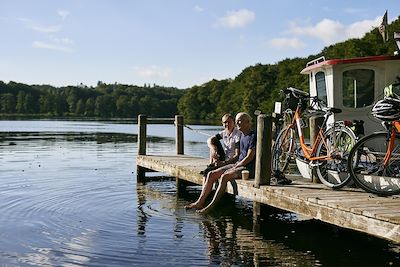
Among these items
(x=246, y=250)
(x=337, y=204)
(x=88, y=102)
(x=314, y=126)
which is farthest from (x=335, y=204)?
(x=88, y=102)

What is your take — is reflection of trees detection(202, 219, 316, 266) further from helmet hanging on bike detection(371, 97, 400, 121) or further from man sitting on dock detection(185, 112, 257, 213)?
helmet hanging on bike detection(371, 97, 400, 121)

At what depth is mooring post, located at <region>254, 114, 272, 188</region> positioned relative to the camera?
9.58 metres

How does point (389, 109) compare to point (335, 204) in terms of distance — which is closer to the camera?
point (335, 204)

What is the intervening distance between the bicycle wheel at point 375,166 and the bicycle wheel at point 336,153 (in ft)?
1.01

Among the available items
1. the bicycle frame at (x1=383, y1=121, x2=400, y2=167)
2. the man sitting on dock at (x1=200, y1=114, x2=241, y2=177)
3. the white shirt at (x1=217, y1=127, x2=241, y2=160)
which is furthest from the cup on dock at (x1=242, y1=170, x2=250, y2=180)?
the bicycle frame at (x1=383, y1=121, x2=400, y2=167)

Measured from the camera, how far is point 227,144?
1148cm

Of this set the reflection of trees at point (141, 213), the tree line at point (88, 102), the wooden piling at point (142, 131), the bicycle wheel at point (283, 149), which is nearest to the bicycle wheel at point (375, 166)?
the bicycle wheel at point (283, 149)

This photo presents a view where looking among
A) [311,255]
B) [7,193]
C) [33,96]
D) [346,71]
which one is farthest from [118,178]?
[33,96]

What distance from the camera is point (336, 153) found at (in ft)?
30.3

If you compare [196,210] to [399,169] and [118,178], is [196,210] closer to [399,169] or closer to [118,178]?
[399,169]

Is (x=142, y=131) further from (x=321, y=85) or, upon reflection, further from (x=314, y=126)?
(x=314, y=126)

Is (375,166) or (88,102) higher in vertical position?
(88,102)

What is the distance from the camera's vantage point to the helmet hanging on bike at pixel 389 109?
8039 millimetres

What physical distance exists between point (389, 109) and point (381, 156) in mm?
741
